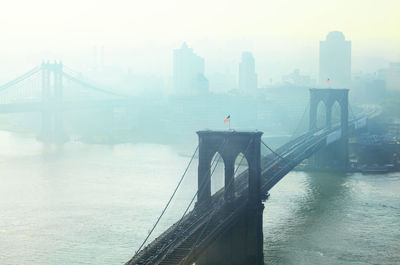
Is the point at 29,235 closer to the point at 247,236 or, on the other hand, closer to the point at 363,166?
the point at 247,236

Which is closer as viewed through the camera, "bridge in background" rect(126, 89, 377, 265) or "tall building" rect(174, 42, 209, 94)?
"bridge in background" rect(126, 89, 377, 265)

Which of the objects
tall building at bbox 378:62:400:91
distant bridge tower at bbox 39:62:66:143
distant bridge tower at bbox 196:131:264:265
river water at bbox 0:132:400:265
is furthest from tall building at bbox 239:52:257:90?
distant bridge tower at bbox 196:131:264:265

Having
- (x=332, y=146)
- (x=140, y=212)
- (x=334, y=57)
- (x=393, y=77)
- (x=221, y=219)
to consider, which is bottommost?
(x=140, y=212)

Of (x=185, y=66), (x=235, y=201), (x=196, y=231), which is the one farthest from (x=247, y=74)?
(x=196, y=231)

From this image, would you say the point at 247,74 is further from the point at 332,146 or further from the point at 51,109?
the point at 332,146

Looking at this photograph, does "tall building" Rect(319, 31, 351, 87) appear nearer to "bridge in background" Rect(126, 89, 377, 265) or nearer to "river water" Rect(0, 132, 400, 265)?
"river water" Rect(0, 132, 400, 265)
